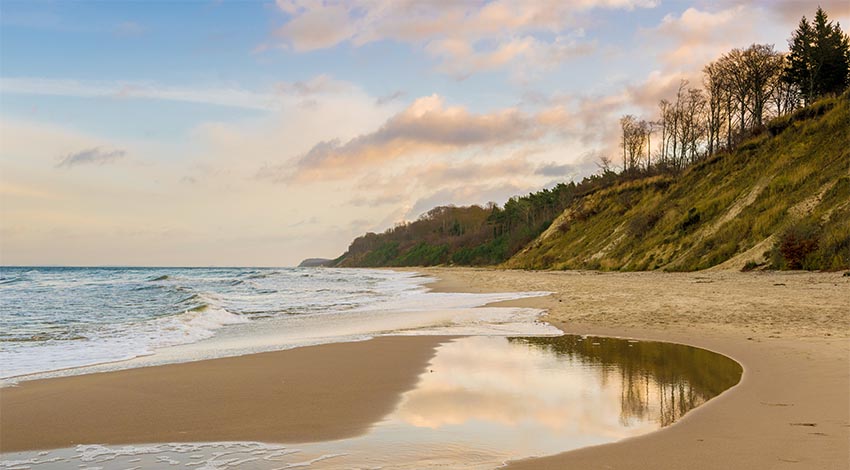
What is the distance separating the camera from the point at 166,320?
611 inches

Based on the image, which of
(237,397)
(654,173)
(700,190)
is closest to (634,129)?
(654,173)

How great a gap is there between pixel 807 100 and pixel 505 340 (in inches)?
2021

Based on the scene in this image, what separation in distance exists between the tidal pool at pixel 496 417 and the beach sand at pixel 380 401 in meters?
0.23

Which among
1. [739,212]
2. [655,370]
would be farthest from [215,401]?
[739,212]

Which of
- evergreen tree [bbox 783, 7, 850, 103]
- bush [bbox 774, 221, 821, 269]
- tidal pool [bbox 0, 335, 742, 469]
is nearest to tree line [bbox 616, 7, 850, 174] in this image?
evergreen tree [bbox 783, 7, 850, 103]

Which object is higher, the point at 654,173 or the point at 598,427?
the point at 654,173

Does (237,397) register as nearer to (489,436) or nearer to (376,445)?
(376,445)

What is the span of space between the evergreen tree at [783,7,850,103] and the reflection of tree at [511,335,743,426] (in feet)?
154

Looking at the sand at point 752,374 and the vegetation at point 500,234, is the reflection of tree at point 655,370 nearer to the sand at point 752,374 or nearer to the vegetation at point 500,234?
the sand at point 752,374

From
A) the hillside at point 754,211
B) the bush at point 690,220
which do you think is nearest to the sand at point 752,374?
the hillside at point 754,211

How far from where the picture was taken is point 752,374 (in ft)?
21.8

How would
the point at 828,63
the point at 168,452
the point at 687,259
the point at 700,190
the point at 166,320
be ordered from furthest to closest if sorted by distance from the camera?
the point at 828,63 < the point at 700,190 < the point at 687,259 < the point at 166,320 < the point at 168,452

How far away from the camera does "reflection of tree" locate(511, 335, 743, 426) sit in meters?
5.50

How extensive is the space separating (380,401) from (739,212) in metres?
32.6
